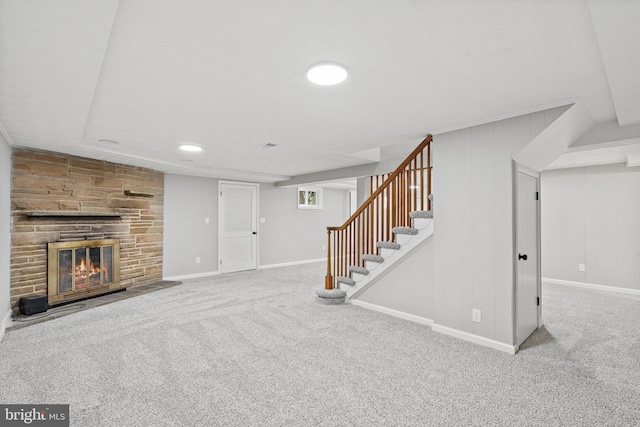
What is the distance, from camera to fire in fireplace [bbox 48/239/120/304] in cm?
410

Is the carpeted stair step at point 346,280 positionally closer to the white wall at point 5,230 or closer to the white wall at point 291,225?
the white wall at point 291,225

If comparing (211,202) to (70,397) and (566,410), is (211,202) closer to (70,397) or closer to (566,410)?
(70,397)

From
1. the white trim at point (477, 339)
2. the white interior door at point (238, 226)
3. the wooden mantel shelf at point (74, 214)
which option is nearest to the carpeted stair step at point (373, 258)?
the white trim at point (477, 339)

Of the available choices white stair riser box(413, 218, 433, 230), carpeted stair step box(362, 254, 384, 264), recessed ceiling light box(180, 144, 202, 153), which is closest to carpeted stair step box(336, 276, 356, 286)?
carpeted stair step box(362, 254, 384, 264)

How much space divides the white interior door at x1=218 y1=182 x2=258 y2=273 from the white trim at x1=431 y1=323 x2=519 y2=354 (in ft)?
15.3

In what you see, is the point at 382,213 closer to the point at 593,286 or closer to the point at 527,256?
the point at 527,256

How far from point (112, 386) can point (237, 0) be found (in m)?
2.56

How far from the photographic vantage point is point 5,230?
3402 mm

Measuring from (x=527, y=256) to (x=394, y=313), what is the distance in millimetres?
1557

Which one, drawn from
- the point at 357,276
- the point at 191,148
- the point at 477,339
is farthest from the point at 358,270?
the point at 191,148

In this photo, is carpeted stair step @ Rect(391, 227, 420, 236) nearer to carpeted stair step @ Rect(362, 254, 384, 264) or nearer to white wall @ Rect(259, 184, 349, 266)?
carpeted stair step @ Rect(362, 254, 384, 264)

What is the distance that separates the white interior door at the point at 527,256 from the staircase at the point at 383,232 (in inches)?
33.2

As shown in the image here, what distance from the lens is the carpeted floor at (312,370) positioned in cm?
190

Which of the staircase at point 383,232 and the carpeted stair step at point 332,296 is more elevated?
the staircase at point 383,232
